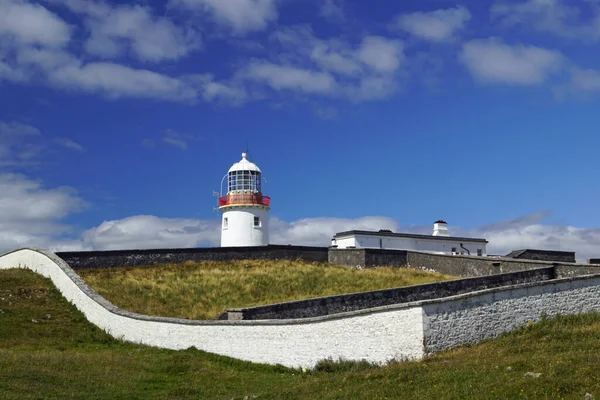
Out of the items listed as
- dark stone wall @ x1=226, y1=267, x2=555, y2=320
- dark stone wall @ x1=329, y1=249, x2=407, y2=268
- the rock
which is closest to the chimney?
dark stone wall @ x1=329, y1=249, x2=407, y2=268

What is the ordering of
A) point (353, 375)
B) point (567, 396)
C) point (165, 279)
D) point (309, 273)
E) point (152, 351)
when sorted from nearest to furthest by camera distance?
point (567, 396), point (353, 375), point (152, 351), point (165, 279), point (309, 273)

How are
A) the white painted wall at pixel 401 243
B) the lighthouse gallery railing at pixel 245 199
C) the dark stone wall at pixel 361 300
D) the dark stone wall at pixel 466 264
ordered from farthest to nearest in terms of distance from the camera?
the white painted wall at pixel 401 243, the lighthouse gallery railing at pixel 245 199, the dark stone wall at pixel 466 264, the dark stone wall at pixel 361 300

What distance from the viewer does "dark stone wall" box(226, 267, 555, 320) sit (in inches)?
857

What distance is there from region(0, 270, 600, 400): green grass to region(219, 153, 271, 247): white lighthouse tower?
71.2 feet

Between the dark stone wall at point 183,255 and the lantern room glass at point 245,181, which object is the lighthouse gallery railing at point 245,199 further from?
the dark stone wall at point 183,255

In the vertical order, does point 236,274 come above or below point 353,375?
above

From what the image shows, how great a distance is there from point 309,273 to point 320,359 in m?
19.9

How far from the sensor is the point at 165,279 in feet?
112

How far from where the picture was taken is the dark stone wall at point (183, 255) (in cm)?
3619

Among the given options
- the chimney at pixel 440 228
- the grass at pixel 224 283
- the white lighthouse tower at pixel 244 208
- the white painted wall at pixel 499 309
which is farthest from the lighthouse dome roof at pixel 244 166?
the white painted wall at pixel 499 309

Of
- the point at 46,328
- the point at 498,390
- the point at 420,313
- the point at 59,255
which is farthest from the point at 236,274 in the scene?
the point at 498,390

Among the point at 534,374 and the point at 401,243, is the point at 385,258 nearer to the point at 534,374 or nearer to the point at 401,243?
the point at 401,243

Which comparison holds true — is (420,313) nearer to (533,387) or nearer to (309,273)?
(533,387)

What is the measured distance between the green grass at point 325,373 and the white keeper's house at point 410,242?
27.2m
